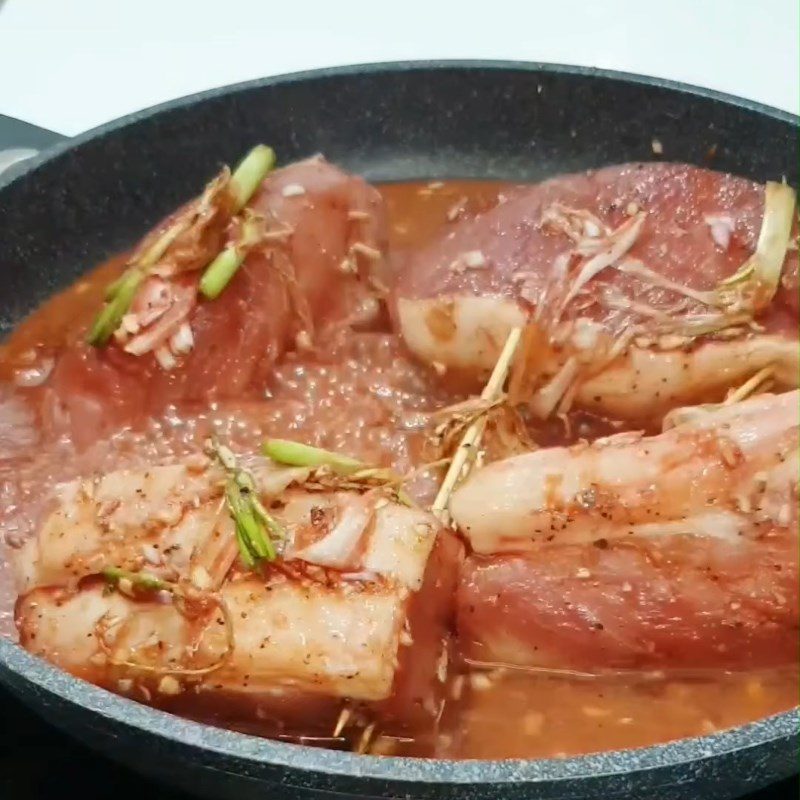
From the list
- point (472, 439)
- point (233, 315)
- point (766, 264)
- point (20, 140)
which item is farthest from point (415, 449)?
point (20, 140)

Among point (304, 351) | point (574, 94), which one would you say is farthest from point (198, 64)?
point (304, 351)

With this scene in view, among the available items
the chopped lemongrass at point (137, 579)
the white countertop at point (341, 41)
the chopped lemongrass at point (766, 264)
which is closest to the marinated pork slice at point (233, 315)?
the chopped lemongrass at point (137, 579)

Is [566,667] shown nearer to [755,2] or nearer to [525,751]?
[525,751]

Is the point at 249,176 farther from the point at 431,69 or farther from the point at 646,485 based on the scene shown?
the point at 646,485

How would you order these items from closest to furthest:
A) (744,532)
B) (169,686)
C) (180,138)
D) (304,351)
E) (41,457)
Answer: (169,686), (744,532), (41,457), (304,351), (180,138)

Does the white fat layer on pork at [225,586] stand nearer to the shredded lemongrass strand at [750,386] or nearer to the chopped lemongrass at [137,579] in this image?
the chopped lemongrass at [137,579]
